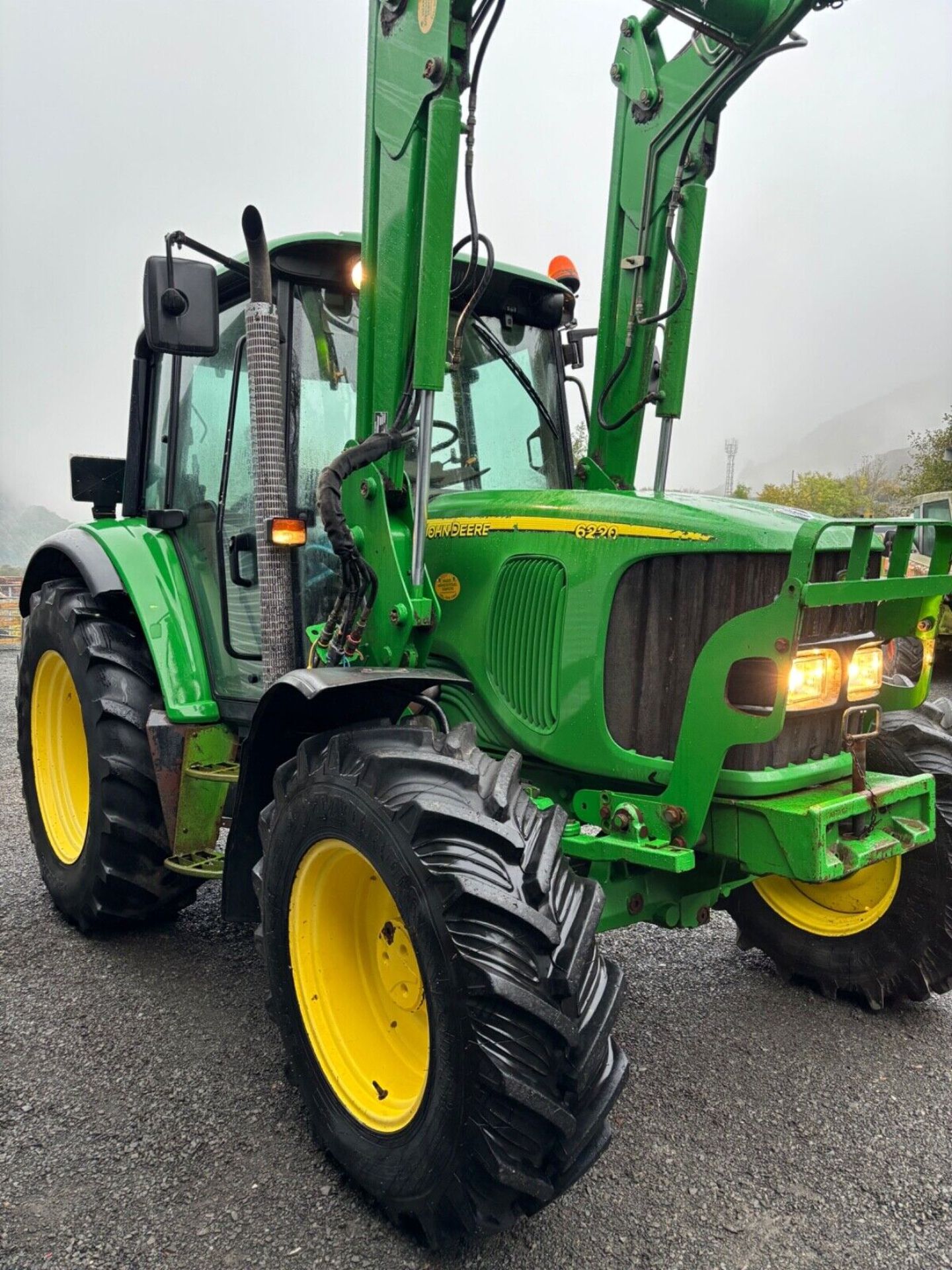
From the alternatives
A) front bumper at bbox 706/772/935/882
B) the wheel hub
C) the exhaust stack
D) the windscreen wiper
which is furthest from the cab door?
front bumper at bbox 706/772/935/882

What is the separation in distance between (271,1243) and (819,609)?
6.28ft

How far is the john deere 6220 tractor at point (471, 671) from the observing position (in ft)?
6.63

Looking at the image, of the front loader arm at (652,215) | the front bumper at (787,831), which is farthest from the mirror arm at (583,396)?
the front bumper at (787,831)

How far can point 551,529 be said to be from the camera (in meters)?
2.56

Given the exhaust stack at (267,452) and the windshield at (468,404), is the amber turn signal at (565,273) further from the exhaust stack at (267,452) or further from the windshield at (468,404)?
the exhaust stack at (267,452)

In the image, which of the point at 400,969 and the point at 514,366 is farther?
the point at 514,366

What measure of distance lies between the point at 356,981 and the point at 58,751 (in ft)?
7.14

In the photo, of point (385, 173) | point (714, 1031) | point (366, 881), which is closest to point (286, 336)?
point (385, 173)

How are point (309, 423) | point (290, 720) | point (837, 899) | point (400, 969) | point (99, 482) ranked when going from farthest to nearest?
1. point (99, 482)
2. point (837, 899)
3. point (309, 423)
4. point (290, 720)
5. point (400, 969)

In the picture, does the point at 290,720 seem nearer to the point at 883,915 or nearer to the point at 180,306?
the point at 180,306

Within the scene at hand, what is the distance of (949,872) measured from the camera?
296cm

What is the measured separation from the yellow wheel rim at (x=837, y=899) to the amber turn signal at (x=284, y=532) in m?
1.83

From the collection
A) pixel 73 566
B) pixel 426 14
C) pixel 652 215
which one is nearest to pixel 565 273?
pixel 652 215

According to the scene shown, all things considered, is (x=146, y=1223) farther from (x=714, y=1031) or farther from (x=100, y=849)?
(x=714, y=1031)
